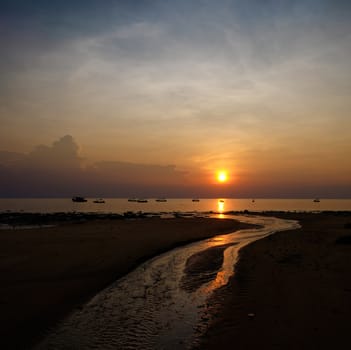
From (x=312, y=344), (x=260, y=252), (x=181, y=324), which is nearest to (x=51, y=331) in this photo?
(x=181, y=324)

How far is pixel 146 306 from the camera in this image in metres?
11.9

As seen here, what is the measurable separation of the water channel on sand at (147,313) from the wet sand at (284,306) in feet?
2.19

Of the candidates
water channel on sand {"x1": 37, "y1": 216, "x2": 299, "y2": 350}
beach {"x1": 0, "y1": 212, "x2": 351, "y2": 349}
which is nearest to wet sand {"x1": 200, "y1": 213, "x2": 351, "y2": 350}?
beach {"x1": 0, "y1": 212, "x2": 351, "y2": 349}

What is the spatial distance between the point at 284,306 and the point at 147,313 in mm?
4476

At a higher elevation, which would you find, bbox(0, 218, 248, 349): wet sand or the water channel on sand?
bbox(0, 218, 248, 349): wet sand

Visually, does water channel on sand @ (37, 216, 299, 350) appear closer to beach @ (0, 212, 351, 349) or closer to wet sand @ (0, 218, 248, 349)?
beach @ (0, 212, 351, 349)

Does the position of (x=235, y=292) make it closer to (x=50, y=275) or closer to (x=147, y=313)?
(x=147, y=313)

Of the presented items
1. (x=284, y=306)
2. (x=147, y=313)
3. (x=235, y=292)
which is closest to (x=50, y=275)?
(x=147, y=313)

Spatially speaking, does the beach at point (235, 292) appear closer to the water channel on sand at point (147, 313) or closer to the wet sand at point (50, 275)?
the wet sand at point (50, 275)

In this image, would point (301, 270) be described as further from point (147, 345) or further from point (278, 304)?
point (147, 345)

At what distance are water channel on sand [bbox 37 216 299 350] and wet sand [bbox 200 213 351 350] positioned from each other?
2.19 ft

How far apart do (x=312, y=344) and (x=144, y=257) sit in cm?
1429

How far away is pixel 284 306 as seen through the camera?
36.8 feet

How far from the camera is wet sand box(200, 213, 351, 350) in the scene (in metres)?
8.60
